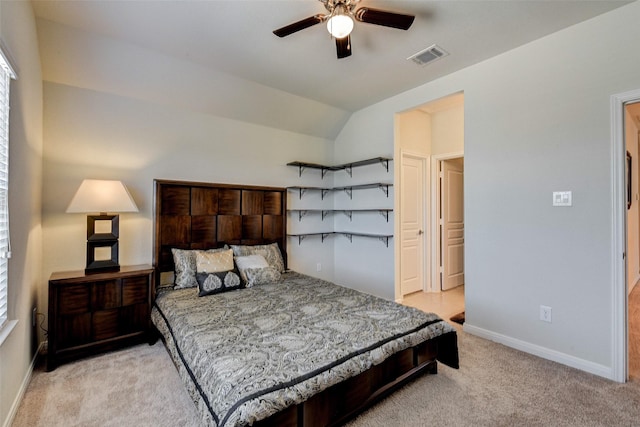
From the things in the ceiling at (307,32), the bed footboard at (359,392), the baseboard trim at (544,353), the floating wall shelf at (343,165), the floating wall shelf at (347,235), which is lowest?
the baseboard trim at (544,353)

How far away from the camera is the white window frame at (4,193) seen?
161 centimetres

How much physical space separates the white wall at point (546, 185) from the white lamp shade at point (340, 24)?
5.85ft

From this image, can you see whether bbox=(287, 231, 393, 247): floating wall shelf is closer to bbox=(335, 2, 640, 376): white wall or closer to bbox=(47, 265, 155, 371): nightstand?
bbox=(335, 2, 640, 376): white wall

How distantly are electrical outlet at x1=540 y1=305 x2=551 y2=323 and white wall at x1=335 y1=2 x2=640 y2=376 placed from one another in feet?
0.13

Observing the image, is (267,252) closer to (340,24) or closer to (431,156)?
(340,24)

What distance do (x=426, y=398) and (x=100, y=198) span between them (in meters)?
3.02

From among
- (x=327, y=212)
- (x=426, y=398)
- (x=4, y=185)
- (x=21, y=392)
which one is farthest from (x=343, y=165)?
(x=21, y=392)

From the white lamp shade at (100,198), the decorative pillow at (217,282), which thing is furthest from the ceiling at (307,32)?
the decorative pillow at (217,282)

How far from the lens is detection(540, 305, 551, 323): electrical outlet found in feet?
8.11

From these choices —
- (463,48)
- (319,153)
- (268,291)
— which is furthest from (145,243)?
(463,48)

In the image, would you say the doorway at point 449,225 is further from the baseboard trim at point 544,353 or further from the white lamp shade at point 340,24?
the white lamp shade at point 340,24

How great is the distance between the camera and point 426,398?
1.93 m

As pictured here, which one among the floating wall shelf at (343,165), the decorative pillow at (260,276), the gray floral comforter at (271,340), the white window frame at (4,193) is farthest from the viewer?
the floating wall shelf at (343,165)

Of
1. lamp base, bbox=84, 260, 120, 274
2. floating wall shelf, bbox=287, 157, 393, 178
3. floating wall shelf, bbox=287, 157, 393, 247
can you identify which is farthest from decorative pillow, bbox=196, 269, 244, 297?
floating wall shelf, bbox=287, 157, 393, 178
